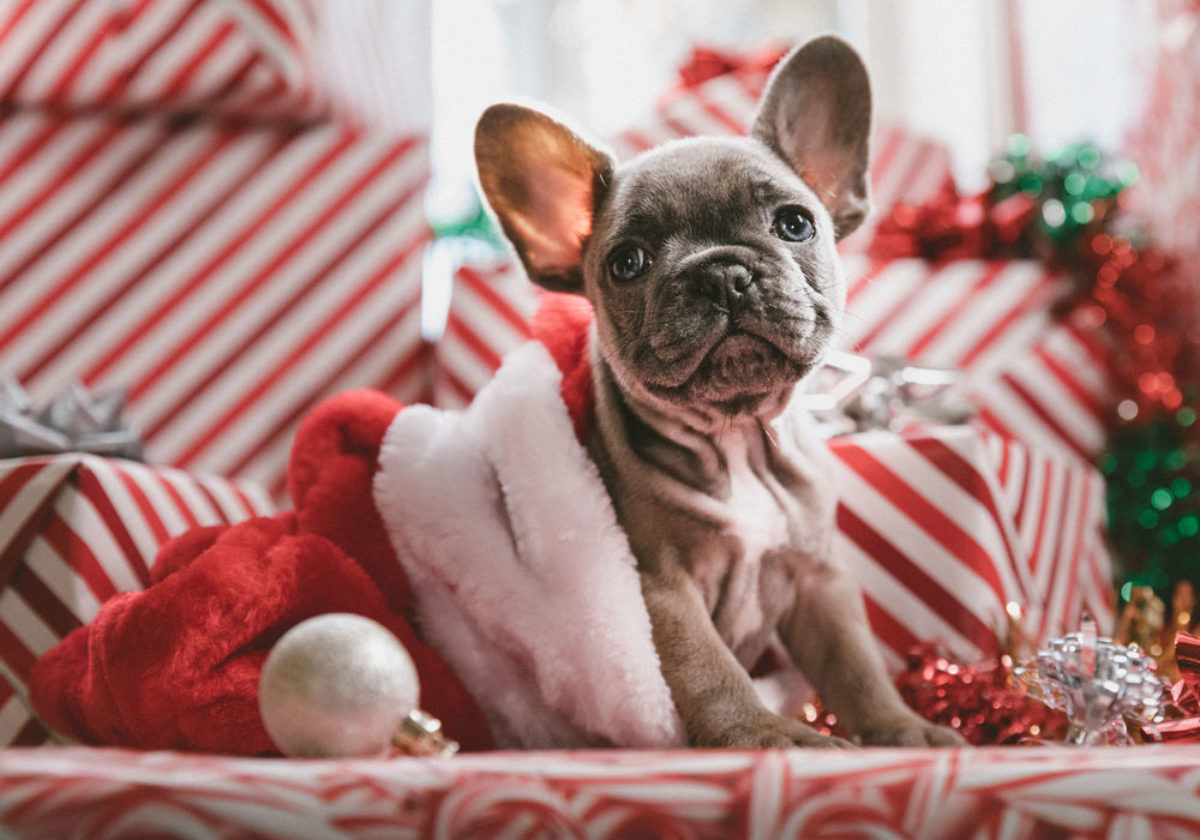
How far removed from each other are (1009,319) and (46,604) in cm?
171

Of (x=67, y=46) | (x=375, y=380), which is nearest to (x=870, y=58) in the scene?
(x=375, y=380)

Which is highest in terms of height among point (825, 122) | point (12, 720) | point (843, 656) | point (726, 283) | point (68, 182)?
point (68, 182)

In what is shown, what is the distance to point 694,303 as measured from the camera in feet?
2.84

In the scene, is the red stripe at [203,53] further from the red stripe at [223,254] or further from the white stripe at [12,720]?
the white stripe at [12,720]

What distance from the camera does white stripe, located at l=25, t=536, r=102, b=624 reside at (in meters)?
1.12

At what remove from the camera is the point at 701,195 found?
93 centimetres

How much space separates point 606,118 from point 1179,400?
2156mm

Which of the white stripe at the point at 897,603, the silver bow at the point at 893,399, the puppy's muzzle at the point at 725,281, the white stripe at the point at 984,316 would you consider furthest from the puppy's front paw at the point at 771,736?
the white stripe at the point at 984,316

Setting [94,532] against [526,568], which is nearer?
[526,568]

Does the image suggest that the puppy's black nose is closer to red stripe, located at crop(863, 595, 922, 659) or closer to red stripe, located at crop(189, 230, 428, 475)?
red stripe, located at crop(863, 595, 922, 659)

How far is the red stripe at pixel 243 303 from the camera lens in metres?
1.77

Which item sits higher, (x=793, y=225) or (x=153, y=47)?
(x=153, y=47)

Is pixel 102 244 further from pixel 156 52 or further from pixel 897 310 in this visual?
pixel 897 310

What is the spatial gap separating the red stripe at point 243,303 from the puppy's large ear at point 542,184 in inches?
35.3
